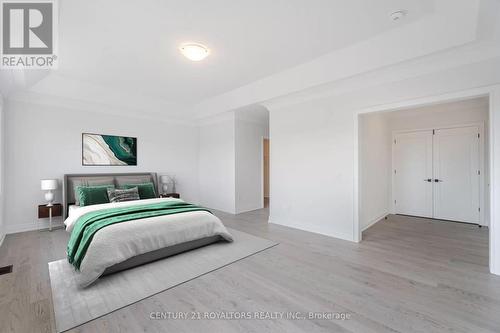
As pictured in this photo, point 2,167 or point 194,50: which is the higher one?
point 194,50

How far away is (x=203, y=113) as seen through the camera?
606cm

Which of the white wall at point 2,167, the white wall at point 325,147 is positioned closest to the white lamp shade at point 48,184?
the white wall at point 2,167

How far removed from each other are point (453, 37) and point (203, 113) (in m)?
4.99

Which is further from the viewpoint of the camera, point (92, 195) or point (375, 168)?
point (375, 168)

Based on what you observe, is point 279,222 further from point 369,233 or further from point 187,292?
point 187,292

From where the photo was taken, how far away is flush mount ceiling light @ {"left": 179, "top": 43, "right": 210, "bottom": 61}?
307cm

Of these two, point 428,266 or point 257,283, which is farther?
point 428,266

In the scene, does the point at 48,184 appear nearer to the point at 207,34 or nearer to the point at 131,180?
the point at 131,180

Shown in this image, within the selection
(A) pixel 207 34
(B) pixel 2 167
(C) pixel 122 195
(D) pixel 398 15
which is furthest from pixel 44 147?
(D) pixel 398 15

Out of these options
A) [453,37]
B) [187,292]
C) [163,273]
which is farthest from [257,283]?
[453,37]

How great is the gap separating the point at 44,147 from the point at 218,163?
3.61 metres

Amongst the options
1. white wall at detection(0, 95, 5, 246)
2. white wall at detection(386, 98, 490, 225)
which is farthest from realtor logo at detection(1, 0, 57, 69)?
white wall at detection(386, 98, 490, 225)

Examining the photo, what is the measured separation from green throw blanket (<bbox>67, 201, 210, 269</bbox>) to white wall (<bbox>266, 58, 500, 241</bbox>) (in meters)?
1.99

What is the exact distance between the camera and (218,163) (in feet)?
20.2
